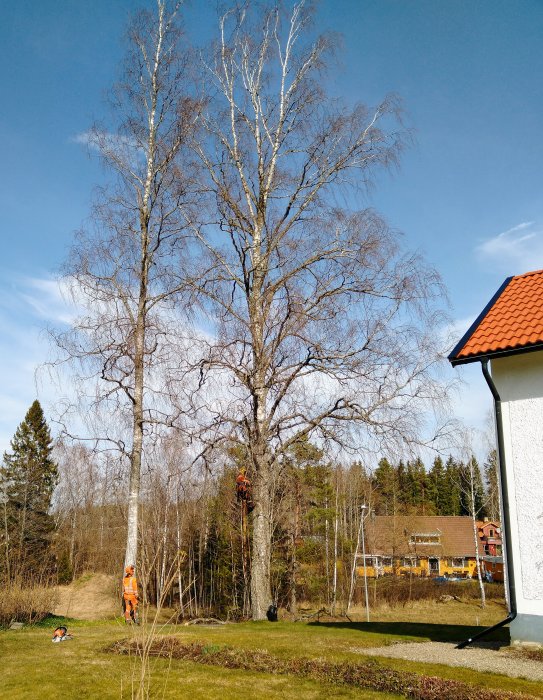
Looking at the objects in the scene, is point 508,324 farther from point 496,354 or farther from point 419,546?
point 419,546

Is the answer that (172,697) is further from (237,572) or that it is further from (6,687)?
(237,572)

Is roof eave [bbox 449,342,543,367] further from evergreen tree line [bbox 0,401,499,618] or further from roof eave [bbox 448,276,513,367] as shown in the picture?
evergreen tree line [bbox 0,401,499,618]

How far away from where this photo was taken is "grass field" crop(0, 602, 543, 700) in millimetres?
5777

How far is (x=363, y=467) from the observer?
11.6 meters

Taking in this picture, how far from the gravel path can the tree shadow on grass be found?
63cm

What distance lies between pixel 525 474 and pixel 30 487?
31.6 metres

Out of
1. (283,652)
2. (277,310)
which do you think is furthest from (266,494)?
(283,652)

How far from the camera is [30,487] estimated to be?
3325 cm

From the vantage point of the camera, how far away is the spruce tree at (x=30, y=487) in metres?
31.9

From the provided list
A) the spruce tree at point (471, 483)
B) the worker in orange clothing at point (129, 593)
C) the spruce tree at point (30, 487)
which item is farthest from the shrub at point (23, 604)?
the spruce tree at point (30, 487)

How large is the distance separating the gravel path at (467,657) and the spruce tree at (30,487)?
25.0m

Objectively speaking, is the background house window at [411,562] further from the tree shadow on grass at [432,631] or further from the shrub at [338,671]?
the shrub at [338,671]

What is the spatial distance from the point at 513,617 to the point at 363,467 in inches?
171

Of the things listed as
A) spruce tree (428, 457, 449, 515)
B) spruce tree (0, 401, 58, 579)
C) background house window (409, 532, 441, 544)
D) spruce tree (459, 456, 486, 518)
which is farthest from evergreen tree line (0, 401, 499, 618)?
spruce tree (428, 457, 449, 515)
